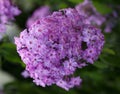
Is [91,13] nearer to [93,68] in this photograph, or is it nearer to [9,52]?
[93,68]

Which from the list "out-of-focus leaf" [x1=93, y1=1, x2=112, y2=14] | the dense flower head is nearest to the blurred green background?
"out-of-focus leaf" [x1=93, y1=1, x2=112, y2=14]

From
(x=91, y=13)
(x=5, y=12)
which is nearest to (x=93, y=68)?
(x=91, y=13)

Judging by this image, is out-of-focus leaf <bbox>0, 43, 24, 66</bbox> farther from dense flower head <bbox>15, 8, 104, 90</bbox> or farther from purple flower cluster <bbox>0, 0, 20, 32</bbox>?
dense flower head <bbox>15, 8, 104, 90</bbox>

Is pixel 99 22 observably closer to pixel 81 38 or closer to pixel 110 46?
pixel 110 46

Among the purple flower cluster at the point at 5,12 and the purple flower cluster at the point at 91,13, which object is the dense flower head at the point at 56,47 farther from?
the purple flower cluster at the point at 91,13

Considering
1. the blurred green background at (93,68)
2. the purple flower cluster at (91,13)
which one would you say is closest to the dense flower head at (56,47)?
the blurred green background at (93,68)

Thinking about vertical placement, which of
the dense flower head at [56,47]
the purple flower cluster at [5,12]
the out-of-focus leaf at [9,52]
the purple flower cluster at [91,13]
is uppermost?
the purple flower cluster at [91,13]

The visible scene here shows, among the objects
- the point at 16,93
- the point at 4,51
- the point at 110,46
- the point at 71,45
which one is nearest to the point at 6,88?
the point at 16,93
